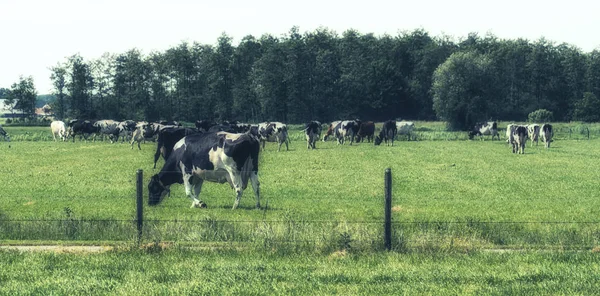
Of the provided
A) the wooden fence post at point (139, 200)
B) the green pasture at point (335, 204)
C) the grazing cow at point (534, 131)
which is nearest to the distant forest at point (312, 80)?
the grazing cow at point (534, 131)

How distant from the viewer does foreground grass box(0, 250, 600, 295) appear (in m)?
11.0

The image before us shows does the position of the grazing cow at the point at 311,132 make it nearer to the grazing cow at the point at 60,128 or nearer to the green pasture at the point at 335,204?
the green pasture at the point at 335,204

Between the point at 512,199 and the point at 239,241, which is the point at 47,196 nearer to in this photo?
the point at 239,241

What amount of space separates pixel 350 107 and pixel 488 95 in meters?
36.8

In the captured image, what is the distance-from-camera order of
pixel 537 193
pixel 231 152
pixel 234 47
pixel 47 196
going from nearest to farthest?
pixel 231 152, pixel 47 196, pixel 537 193, pixel 234 47

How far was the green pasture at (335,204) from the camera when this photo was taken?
15.0 m

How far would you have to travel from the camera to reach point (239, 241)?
14.8m

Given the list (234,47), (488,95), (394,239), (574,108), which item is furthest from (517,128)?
(234,47)

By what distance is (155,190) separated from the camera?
22.5 m

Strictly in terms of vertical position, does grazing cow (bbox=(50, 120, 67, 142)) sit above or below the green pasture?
above

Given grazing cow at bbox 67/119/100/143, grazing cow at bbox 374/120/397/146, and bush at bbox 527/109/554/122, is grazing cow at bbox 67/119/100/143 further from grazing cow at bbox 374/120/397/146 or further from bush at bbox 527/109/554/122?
bush at bbox 527/109/554/122

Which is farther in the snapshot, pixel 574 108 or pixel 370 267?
pixel 574 108

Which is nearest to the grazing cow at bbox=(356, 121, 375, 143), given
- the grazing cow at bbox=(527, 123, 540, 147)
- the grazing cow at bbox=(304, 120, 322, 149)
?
the grazing cow at bbox=(304, 120, 322, 149)

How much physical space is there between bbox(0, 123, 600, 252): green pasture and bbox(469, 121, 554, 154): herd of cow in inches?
291
